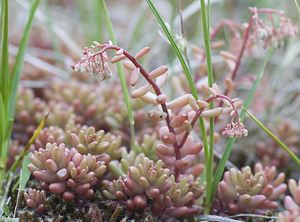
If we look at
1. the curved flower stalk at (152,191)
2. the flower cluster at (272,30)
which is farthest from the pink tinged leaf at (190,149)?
the flower cluster at (272,30)

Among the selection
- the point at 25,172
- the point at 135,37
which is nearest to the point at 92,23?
→ the point at 135,37

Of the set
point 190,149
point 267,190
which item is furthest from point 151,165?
point 267,190

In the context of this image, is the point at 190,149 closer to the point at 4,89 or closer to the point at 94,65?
the point at 94,65

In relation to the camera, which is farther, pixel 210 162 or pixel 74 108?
pixel 74 108

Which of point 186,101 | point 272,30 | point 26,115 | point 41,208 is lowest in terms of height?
point 41,208

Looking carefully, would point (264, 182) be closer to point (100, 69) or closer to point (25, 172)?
point (100, 69)

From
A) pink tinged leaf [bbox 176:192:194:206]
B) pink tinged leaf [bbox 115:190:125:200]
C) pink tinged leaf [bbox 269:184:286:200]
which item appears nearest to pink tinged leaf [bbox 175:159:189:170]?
pink tinged leaf [bbox 176:192:194:206]

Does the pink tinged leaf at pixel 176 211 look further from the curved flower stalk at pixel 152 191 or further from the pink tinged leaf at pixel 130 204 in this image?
the pink tinged leaf at pixel 130 204
